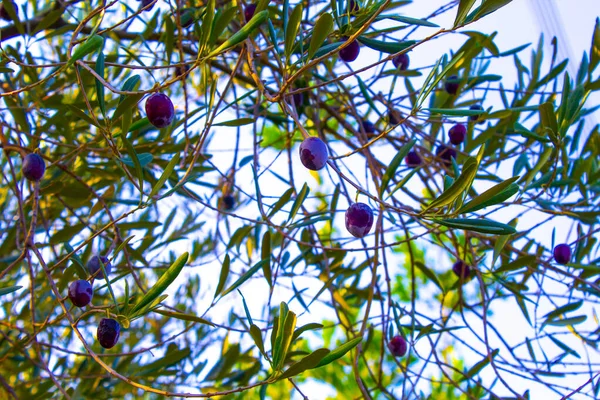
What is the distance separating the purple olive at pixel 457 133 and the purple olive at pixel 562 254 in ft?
1.31

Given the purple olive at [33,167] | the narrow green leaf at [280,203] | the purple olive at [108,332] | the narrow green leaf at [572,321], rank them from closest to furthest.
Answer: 1. the purple olive at [108,332]
2. the purple olive at [33,167]
3. the narrow green leaf at [280,203]
4. the narrow green leaf at [572,321]

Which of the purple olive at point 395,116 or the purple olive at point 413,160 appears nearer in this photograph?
the purple olive at point 395,116

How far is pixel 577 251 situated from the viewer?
2072 mm

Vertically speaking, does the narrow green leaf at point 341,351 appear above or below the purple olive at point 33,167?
below

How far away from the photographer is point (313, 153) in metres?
1.07

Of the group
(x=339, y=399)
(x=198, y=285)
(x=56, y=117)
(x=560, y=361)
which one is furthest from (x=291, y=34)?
(x=339, y=399)

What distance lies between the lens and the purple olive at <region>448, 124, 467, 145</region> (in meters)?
1.91

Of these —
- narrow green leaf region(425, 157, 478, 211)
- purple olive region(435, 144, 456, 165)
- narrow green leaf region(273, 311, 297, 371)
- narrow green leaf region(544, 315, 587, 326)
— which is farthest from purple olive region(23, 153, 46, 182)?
narrow green leaf region(544, 315, 587, 326)

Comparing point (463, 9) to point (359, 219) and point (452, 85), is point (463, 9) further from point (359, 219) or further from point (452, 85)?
point (452, 85)

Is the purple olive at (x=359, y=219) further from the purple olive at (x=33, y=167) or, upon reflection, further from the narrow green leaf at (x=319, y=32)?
the purple olive at (x=33, y=167)

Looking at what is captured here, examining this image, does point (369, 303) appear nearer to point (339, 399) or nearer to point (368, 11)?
point (368, 11)

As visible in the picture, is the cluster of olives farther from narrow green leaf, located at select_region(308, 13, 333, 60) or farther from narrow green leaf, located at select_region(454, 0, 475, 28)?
narrow green leaf, located at select_region(454, 0, 475, 28)

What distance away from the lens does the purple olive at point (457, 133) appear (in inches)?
75.1

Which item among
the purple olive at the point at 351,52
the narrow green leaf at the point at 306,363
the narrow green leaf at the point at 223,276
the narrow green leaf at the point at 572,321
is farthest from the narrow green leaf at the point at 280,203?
the narrow green leaf at the point at 572,321
